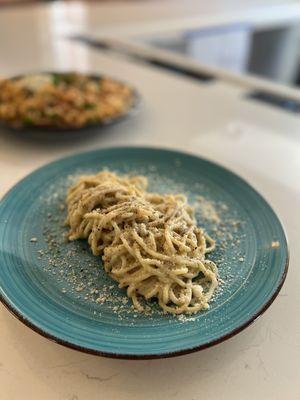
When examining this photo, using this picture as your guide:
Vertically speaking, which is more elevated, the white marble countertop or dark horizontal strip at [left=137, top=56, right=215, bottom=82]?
dark horizontal strip at [left=137, top=56, right=215, bottom=82]

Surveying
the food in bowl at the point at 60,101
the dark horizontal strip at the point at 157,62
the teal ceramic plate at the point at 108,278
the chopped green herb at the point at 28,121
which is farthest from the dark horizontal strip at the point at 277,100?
the chopped green herb at the point at 28,121

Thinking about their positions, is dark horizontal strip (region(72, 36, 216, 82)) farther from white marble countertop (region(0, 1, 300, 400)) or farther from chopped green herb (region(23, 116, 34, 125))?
chopped green herb (region(23, 116, 34, 125))

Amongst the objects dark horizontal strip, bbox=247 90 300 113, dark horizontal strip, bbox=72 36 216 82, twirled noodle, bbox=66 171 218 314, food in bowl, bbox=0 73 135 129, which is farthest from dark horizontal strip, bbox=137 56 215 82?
twirled noodle, bbox=66 171 218 314

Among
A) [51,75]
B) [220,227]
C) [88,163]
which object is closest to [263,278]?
[220,227]

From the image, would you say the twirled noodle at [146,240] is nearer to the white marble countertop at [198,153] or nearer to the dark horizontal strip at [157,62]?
the white marble countertop at [198,153]

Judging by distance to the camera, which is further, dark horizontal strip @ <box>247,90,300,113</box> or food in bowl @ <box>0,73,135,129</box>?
dark horizontal strip @ <box>247,90,300,113</box>

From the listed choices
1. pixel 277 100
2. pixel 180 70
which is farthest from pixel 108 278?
pixel 180 70

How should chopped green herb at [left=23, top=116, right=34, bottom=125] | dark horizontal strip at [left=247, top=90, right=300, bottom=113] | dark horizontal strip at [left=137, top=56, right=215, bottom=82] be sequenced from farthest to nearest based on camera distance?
dark horizontal strip at [left=137, top=56, right=215, bottom=82] → dark horizontal strip at [left=247, top=90, right=300, bottom=113] → chopped green herb at [left=23, top=116, right=34, bottom=125]
